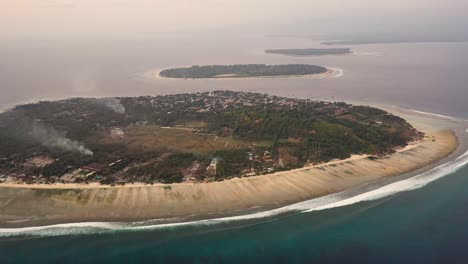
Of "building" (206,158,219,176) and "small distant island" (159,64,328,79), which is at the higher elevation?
"small distant island" (159,64,328,79)

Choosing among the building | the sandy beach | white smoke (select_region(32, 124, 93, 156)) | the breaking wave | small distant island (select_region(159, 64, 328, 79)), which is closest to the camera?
the breaking wave

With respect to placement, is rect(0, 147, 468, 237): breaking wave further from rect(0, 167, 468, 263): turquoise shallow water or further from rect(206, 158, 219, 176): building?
rect(206, 158, 219, 176): building

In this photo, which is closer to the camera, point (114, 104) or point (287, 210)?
point (287, 210)

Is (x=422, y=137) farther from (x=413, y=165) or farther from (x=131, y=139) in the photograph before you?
(x=131, y=139)

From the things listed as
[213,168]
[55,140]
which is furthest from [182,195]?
[55,140]

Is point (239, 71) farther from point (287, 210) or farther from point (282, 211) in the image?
point (282, 211)

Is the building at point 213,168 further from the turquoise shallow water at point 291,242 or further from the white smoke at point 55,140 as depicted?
the white smoke at point 55,140

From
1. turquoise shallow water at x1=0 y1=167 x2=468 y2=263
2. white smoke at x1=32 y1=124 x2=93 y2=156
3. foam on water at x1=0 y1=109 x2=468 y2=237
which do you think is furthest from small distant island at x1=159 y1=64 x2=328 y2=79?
turquoise shallow water at x1=0 y1=167 x2=468 y2=263
